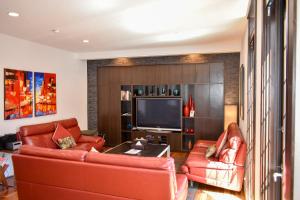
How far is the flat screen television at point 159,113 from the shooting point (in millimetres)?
5911

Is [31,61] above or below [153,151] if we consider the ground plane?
above

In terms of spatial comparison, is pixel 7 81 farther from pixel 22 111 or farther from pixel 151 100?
pixel 151 100

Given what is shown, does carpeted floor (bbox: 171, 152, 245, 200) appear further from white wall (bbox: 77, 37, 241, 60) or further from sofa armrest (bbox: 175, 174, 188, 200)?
white wall (bbox: 77, 37, 241, 60)

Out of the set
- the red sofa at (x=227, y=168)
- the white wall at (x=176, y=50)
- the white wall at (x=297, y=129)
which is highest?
the white wall at (x=176, y=50)

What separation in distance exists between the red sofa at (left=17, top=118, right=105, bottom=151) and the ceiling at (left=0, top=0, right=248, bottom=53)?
1807 mm

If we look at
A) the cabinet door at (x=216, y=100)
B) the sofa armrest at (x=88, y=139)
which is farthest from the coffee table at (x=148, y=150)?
the cabinet door at (x=216, y=100)

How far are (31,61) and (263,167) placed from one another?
481 centimetres

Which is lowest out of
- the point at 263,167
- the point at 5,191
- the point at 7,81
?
the point at 5,191

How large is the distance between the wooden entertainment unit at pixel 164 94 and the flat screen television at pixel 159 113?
0.15 metres

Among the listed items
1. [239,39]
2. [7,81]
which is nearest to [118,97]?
[7,81]

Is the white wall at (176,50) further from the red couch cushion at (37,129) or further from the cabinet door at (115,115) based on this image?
the red couch cushion at (37,129)

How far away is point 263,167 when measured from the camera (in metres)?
1.83

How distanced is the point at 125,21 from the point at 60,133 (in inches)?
111

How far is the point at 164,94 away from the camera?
6090 millimetres
